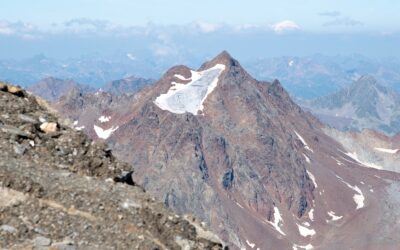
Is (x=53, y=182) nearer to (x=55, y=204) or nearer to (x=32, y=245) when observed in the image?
(x=55, y=204)

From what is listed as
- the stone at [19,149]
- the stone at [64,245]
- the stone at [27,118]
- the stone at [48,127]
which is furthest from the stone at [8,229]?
the stone at [27,118]

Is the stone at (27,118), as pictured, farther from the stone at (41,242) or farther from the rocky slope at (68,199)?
the stone at (41,242)

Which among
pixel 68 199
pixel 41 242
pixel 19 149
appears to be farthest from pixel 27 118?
pixel 41 242

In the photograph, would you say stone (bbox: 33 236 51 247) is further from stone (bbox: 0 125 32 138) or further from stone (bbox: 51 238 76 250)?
stone (bbox: 0 125 32 138)

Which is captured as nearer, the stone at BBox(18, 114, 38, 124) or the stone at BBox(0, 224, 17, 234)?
the stone at BBox(0, 224, 17, 234)

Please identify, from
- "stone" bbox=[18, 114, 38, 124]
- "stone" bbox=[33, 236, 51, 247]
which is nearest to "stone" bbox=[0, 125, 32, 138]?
"stone" bbox=[18, 114, 38, 124]

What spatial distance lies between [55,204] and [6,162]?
2621mm

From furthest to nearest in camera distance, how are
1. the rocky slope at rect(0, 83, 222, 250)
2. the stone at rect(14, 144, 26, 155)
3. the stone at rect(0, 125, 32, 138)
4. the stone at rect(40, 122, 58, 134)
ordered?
the stone at rect(40, 122, 58, 134)
the stone at rect(0, 125, 32, 138)
the stone at rect(14, 144, 26, 155)
the rocky slope at rect(0, 83, 222, 250)

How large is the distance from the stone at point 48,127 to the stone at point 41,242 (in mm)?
7133

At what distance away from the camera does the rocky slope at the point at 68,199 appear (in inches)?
704

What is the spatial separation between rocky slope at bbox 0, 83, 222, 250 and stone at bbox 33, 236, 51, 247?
3cm

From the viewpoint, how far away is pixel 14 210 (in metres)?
18.2

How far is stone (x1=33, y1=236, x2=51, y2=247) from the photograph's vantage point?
1702cm

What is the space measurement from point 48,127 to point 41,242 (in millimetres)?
7562
